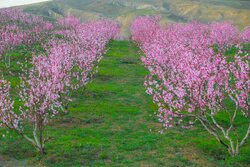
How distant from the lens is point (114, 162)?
19.8 meters

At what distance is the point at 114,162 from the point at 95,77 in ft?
94.2

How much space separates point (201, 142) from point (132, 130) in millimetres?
5731

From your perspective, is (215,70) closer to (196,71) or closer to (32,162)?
(196,71)

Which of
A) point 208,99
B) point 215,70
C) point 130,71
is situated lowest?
point 130,71

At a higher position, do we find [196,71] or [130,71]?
[196,71]

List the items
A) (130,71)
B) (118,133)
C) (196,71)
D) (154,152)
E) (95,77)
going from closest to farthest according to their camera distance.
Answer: (196,71)
(154,152)
(118,133)
(95,77)
(130,71)

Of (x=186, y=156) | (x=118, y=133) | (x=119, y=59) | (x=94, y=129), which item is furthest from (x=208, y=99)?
(x=119, y=59)

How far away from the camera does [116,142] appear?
2328cm

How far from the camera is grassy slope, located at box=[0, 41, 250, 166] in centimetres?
1983

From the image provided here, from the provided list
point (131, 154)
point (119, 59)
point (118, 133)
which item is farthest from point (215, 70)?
point (119, 59)

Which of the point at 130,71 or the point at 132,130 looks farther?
the point at 130,71

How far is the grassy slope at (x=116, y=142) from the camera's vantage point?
19.8 meters

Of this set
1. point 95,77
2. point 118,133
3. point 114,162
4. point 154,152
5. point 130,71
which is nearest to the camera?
point 114,162

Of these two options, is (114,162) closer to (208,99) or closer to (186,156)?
(186,156)
